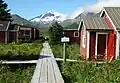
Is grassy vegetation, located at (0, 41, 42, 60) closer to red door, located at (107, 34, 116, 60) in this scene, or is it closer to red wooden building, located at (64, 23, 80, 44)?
red door, located at (107, 34, 116, 60)

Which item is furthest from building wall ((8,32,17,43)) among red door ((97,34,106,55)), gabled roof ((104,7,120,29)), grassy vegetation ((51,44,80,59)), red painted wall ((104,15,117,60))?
red painted wall ((104,15,117,60))

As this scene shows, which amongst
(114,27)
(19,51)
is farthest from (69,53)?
(114,27)

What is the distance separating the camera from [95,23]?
21.0 metres

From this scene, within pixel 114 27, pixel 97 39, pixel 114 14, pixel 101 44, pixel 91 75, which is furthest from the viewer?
pixel 114 14

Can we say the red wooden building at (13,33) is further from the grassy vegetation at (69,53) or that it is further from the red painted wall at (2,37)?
the grassy vegetation at (69,53)

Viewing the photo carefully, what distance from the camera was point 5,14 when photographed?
73.9 m

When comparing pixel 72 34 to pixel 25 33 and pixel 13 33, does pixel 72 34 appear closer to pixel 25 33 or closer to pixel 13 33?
pixel 13 33

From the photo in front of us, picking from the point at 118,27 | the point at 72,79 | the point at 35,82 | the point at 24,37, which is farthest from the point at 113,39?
the point at 24,37

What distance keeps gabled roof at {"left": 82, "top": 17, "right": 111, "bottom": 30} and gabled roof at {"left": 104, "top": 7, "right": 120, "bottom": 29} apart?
2.39 feet

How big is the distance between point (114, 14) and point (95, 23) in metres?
1.52

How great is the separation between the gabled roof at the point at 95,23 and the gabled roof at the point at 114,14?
73 centimetres

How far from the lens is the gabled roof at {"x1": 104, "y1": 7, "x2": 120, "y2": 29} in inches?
778

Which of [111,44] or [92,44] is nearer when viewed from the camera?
[111,44]

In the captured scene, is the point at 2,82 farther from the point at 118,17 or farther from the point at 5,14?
the point at 5,14
